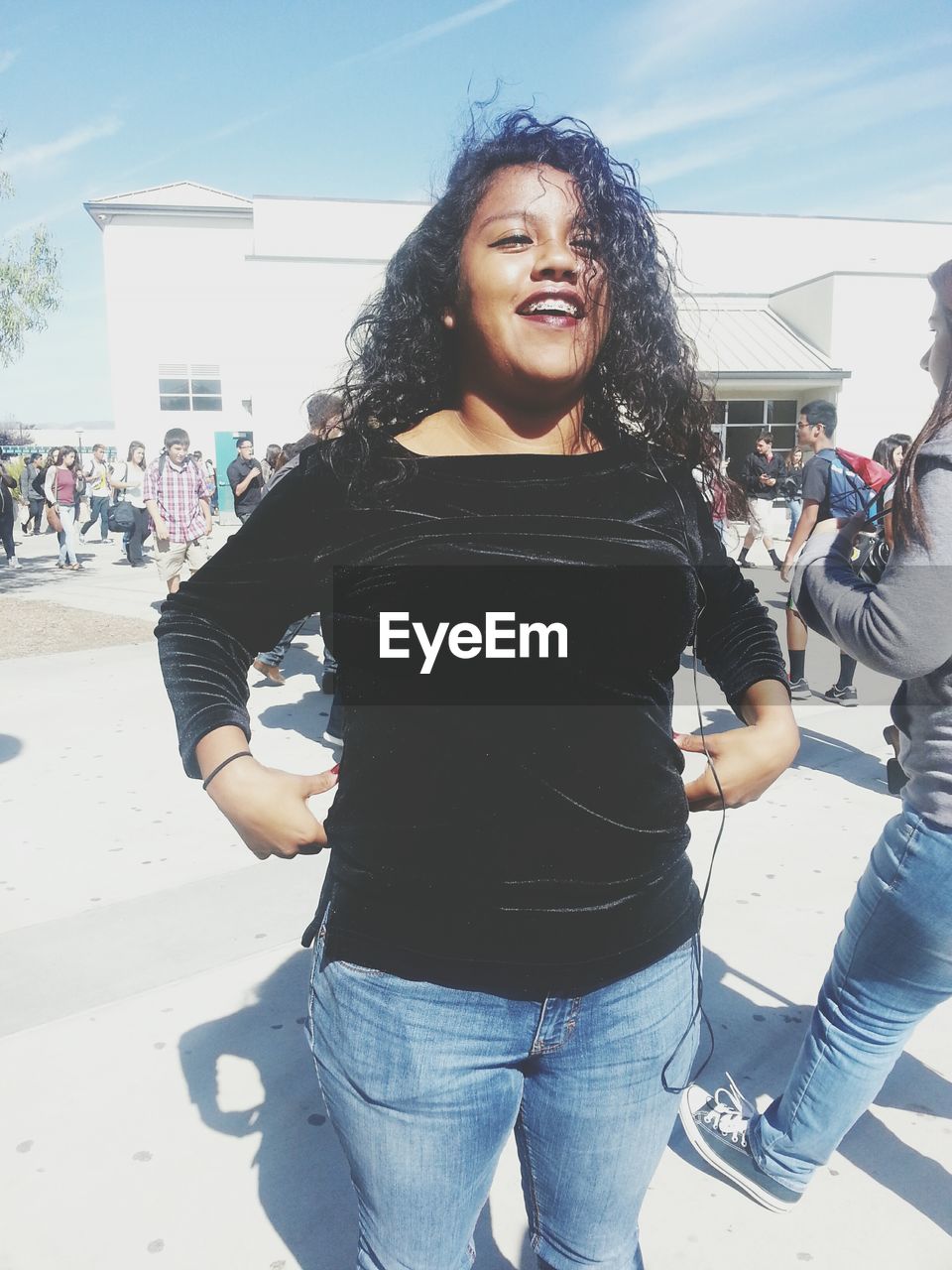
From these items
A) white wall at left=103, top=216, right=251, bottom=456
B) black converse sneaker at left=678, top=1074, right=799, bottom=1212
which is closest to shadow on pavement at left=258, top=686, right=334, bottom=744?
black converse sneaker at left=678, top=1074, right=799, bottom=1212

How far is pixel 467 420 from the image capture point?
1.48 m

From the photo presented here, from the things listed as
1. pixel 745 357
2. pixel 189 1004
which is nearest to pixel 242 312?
pixel 745 357

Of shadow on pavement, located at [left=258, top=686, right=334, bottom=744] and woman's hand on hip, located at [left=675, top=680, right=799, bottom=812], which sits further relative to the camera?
shadow on pavement, located at [left=258, top=686, right=334, bottom=744]

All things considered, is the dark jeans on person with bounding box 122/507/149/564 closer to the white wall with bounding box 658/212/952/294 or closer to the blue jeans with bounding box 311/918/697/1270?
the blue jeans with bounding box 311/918/697/1270

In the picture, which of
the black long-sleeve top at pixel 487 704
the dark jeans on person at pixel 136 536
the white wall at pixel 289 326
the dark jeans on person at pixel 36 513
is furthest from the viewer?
the white wall at pixel 289 326

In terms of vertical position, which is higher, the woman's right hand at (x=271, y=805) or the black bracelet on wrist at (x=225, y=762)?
the black bracelet on wrist at (x=225, y=762)

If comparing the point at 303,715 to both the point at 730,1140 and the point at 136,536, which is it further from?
the point at 136,536

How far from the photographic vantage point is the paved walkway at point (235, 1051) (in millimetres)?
2180

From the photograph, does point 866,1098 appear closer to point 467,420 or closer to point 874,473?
point 467,420

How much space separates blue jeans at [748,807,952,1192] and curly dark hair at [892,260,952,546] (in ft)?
1.87

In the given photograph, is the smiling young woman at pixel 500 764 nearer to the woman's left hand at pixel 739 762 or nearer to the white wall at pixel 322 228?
the woman's left hand at pixel 739 762

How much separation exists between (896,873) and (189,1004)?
211 centimetres

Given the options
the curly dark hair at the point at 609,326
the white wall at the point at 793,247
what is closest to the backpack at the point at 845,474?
the curly dark hair at the point at 609,326

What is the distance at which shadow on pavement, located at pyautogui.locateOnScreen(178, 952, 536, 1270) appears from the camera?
2.17 metres
